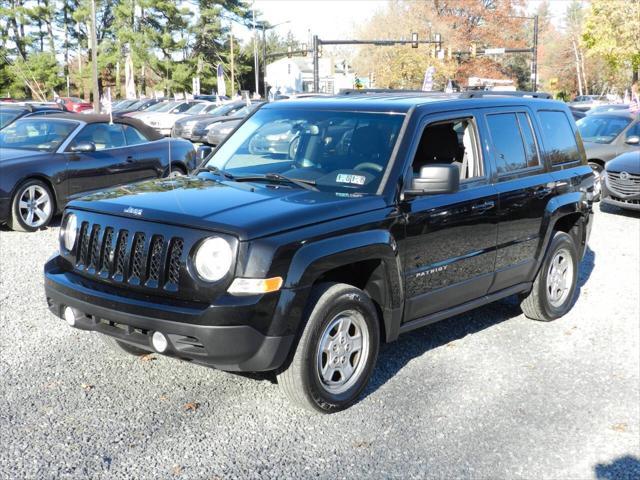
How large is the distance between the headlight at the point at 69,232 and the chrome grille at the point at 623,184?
33.0 ft

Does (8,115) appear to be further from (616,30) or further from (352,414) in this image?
(616,30)

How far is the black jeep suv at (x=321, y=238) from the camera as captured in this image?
13.2ft

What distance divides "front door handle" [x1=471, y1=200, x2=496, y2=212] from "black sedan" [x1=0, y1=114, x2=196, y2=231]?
5066 millimetres

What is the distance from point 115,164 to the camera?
1078cm

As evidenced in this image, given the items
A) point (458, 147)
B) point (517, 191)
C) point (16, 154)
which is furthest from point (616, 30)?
point (458, 147)

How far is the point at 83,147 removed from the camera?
10.2m

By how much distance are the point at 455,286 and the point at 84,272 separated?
2523 mm

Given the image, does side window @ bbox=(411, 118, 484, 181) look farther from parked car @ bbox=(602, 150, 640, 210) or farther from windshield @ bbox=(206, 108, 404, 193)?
parked car @ bbox=(602, 150, 640, 210)

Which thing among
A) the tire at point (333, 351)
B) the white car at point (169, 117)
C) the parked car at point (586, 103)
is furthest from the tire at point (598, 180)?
→ the white car at point (169, 117)

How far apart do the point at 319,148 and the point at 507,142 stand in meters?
1.62

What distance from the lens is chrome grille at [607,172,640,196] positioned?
12203mm

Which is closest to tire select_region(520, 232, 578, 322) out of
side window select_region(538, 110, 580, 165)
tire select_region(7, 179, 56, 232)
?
side window select_region(538, 110, 580, 165)

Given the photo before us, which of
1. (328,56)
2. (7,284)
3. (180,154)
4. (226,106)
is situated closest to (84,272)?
(7,284)

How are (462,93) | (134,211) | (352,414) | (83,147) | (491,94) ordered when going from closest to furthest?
(134,211), (352,414), (462,93), (491,94), (83,147)
